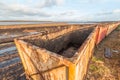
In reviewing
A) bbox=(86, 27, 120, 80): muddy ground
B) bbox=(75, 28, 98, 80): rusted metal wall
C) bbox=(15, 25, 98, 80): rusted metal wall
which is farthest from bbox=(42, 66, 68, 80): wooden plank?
bbox=(86, 27, 120, 80): muddy ground

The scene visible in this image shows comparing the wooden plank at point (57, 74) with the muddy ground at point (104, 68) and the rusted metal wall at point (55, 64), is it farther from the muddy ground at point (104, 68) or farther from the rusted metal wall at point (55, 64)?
the muddy ground at point (104, 68)

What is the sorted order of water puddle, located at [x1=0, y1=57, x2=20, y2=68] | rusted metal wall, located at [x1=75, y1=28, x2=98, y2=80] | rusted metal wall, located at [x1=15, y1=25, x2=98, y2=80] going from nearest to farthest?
1. rusted metal wall, located at [x1=15, y1=25, x2=98, y2=80]
2. rusted metal wall, located at [x1=75, y1=28, x2=98, y2=80]
3. water puddle, located at [x1=0, y1=57, x2=20, y2=68]

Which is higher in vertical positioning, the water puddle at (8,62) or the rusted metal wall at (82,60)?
the rusted metal wall at (82,60)

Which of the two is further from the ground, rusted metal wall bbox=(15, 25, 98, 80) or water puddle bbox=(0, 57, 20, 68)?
rusted metal wall bbox=(15, 25, 98, 80)

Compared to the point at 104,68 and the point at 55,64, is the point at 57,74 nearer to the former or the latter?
the point at 55,64

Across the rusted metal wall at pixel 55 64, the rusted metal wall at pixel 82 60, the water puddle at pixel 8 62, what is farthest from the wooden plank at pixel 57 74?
the water puddle at pixel 8 62

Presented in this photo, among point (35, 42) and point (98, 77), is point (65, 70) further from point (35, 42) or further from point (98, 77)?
point (98, 77)

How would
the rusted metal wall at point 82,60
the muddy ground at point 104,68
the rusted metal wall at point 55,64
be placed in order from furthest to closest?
the muddy ground at point 104,68 → the rusted metal wall at point 82,60 → the rusted metal wall at point 55,64

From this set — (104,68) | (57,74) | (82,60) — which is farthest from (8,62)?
(104,68)

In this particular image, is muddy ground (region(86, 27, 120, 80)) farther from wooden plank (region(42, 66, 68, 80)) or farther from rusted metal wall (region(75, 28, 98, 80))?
wooden plank (region(42, 66, 68, 80))

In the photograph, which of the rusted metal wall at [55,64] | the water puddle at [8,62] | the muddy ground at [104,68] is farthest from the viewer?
the water puddle at [8,62]

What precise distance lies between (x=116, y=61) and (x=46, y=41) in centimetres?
481

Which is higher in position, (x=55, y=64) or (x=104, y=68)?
(x=55, y=64)

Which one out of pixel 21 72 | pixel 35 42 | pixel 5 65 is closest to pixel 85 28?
pixel 35 42
